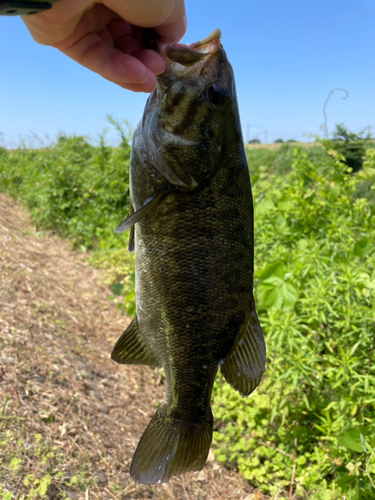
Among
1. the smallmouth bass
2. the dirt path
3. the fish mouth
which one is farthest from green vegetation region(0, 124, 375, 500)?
the fish mouth

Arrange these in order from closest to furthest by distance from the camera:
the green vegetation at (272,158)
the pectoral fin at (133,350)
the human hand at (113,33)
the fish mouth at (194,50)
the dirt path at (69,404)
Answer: the human hand at (113,33)
the fish mouth at (194,50)
the pectoral fin at (133,350)
the dirt path at (69,404)
the green vegetation at (272,158)

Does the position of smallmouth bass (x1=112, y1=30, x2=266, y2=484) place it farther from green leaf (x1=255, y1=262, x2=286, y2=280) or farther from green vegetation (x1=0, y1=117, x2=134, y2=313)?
green vegetation (x1=0, y1=117, x2=134, y2=313)

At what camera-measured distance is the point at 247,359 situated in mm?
1525

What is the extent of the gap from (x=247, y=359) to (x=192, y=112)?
1003mm

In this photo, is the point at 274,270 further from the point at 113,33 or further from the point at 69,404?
the point at 69,404

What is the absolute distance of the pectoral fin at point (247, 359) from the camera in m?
1.50

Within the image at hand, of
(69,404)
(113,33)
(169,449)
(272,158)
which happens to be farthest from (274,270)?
(272,158)

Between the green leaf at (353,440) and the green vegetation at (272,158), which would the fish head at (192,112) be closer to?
the green leaf at (353,440)

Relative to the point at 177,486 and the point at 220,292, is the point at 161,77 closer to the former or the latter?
the point at 220,292

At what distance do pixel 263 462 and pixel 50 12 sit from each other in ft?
11.3

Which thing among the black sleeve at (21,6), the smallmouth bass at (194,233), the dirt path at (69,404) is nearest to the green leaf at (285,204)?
the dirt path at (69,404)

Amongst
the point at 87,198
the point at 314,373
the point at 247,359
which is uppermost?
the point at 87,198

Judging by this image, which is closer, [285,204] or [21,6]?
[21,6]

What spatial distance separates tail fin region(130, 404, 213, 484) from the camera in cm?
148
